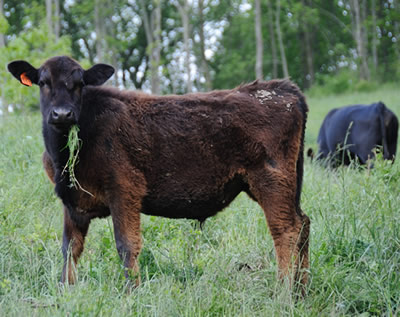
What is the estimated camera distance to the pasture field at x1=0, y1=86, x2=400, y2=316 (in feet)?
12.3

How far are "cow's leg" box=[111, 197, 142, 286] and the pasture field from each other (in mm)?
137

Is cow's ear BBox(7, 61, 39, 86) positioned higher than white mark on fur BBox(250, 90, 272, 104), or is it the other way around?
cow's ear BBox(7, 61, 39, 86)

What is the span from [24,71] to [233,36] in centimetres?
4981

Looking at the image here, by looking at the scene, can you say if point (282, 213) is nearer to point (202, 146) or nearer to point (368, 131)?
point (202, 146)

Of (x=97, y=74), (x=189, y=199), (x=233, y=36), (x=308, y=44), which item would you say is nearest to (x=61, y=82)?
(x=97, y=74)

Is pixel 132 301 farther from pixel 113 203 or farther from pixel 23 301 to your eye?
pixel 113 203

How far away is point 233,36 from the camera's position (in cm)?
5306

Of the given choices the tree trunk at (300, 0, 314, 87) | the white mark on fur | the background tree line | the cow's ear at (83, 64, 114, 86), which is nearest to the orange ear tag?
the cow's ear at (83, 64, 114, 86)

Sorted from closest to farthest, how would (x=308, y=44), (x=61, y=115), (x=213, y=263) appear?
(x=61, y=115)
(x=213, y=263)
(x=308, y=44)

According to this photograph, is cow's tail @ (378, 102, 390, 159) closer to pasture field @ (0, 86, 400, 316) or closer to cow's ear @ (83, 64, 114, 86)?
pasture field @ (0, 86, 400, 316)

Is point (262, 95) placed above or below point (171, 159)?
above

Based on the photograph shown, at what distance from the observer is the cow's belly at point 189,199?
15.4 ft

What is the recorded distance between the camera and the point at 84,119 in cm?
477

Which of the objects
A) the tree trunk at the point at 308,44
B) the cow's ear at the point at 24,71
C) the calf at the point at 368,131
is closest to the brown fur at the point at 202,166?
the cow's ear at the point at 24,71
